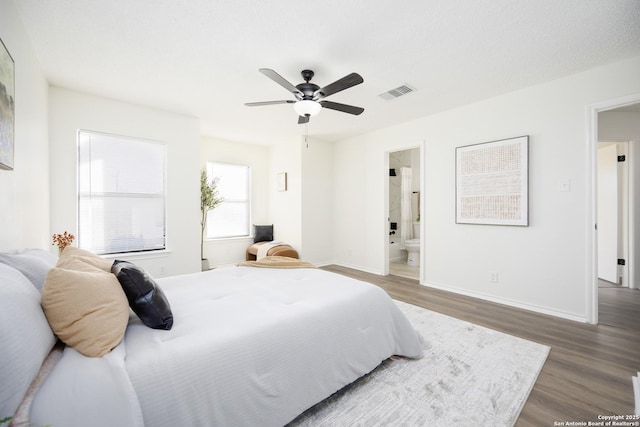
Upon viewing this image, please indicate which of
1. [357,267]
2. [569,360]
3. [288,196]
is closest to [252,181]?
[288,196]

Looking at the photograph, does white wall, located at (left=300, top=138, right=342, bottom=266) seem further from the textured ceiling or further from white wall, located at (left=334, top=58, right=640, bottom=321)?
the textured ceiling

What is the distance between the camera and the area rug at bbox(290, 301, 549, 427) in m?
1.57

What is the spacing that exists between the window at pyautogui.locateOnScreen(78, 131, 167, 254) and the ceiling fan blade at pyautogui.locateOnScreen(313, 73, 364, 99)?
→ 2.63m

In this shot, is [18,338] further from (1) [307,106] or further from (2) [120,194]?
(2) [120,194]

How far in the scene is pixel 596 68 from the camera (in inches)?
108

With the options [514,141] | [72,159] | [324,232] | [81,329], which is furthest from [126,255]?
[514,141]

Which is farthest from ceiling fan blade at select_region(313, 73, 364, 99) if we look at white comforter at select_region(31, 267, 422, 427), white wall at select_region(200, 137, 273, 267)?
white wall at select_region(200, 137, 273, 267)

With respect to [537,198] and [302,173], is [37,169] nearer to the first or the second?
[302,173]

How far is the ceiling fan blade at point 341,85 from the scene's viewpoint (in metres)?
2.25

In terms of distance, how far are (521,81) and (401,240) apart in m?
4.09

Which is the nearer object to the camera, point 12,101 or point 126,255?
A: point 12,101

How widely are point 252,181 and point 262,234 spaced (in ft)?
3.97

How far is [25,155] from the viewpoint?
218 cm

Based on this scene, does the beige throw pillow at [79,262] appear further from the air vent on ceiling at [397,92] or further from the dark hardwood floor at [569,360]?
Result: the air vent on ceiling at [397,92]
